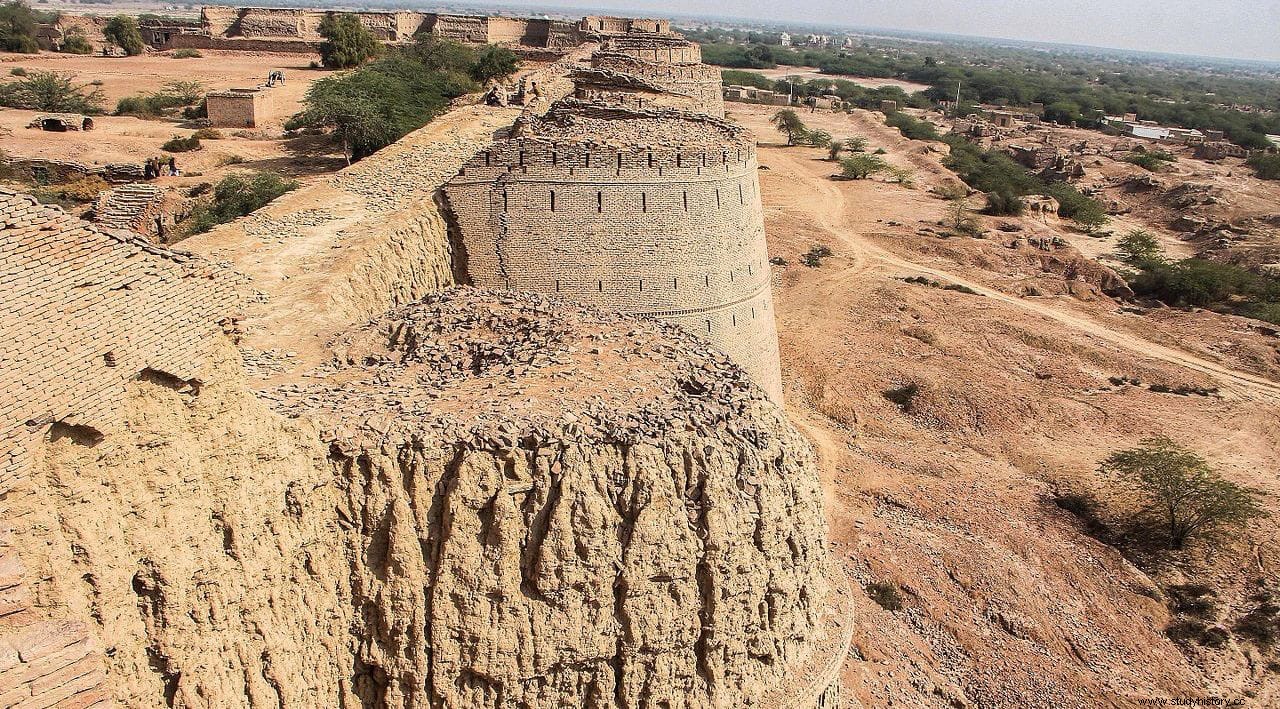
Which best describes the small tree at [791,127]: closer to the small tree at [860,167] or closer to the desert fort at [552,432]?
the small tree at [860,167]

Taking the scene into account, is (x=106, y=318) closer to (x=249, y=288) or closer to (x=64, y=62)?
(x=249, y=288)

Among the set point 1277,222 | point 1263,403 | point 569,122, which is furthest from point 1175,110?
point 569,122

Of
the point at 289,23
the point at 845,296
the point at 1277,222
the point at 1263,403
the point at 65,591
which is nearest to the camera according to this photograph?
the point at 65,591

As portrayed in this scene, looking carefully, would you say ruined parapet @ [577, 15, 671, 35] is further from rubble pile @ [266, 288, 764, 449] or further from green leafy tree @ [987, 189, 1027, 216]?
rubble pile @ [266, 288, 764, 449]

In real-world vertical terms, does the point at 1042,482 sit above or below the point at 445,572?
below

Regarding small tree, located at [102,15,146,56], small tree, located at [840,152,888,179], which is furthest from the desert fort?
small tree, located at [840,152,888,179]

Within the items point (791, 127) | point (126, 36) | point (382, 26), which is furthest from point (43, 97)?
point (791, 127)
